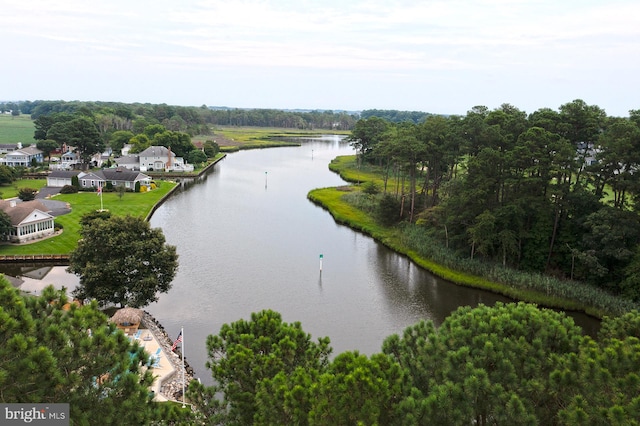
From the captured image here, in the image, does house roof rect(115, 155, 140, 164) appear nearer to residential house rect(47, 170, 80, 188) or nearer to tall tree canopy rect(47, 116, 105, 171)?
tall tree canopy rect(47, 116, 105, 171)

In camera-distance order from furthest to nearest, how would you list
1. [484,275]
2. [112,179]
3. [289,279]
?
[112,179], [484,275], [289,279]

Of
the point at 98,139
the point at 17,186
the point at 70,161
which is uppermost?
the point at 98,139

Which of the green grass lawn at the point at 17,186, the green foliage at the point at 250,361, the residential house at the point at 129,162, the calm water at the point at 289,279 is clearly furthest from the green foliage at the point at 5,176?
the green foliage at the point at 250,361

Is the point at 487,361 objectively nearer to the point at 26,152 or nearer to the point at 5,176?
the point at 5,176

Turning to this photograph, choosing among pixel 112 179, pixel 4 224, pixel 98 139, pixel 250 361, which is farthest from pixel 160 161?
pixel 250 361

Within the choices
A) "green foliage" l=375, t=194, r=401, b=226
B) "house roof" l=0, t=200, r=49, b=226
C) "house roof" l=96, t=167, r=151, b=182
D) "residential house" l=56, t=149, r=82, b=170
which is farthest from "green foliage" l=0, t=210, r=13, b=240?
"residential house" l=56, t=149, r=82, b=170

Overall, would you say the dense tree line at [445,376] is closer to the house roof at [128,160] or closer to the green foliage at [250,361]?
the green foliage at [250,361]

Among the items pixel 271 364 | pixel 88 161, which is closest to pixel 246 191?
pixel 88 161
